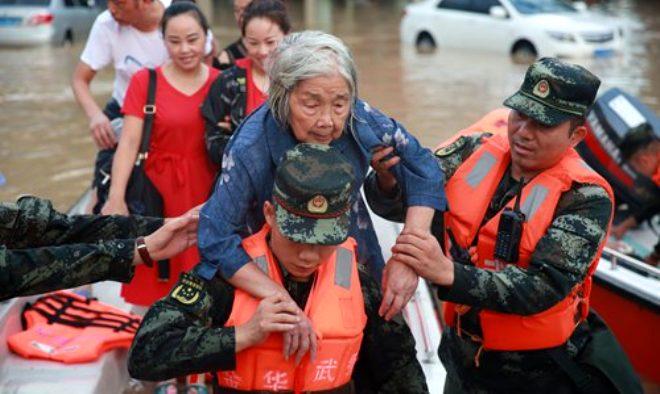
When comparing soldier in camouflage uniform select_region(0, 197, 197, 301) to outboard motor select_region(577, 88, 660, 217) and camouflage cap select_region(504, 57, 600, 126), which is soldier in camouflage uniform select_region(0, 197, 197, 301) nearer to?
camouflage cap select_region(504, 57, 600, 126)

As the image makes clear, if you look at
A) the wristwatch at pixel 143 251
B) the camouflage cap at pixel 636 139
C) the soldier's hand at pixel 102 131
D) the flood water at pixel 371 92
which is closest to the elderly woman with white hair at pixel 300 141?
the wristwatch at pixel 143 251

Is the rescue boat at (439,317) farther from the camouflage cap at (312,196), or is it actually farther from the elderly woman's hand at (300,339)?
the elderly woman's hand at (300,339)

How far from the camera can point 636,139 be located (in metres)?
6.16

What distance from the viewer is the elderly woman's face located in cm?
242

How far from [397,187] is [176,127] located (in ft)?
4.84

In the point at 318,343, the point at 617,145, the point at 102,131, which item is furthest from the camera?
the point at 617,145

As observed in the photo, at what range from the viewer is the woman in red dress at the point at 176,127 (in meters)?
4.00

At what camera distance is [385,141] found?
2.71m

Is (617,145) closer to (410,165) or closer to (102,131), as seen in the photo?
(102,131)

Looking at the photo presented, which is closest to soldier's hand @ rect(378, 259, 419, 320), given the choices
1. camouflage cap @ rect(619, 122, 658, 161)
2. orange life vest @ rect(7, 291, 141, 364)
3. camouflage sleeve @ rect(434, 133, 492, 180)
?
camouflage sleeve @ rect(434, 133, 492, 180)

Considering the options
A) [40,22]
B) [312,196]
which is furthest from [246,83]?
[40,22]

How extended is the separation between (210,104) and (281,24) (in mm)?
447

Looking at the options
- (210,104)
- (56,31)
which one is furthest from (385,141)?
(56,31)

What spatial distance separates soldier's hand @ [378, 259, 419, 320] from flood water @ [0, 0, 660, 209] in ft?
23.2
